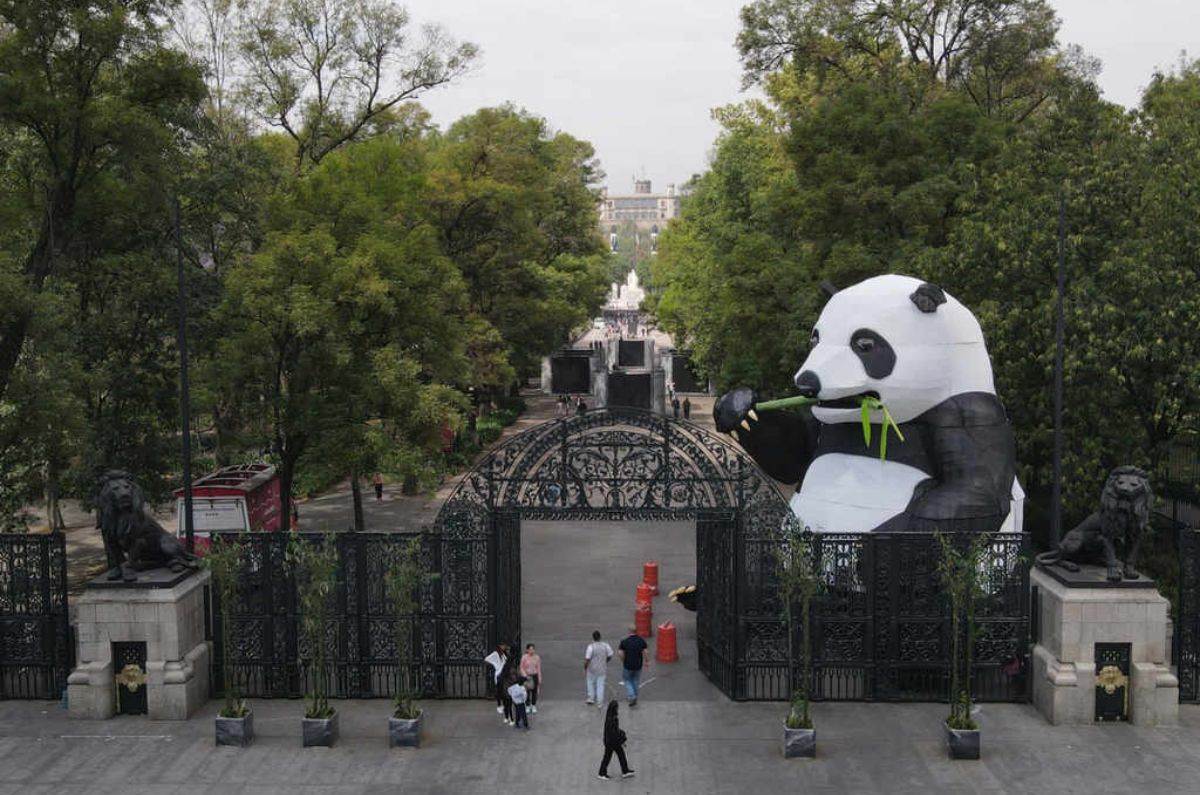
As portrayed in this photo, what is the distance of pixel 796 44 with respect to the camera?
34906 millimetres

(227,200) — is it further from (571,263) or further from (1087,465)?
(571,263)

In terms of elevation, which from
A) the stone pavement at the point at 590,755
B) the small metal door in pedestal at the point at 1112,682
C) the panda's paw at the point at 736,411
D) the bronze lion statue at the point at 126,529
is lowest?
the stone pavement at the point at 590,755

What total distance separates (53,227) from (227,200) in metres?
4.30

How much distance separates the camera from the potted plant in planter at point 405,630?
48.4ft

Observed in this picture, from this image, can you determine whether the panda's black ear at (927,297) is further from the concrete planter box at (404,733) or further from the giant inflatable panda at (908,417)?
the concrete planter box at (404,733)

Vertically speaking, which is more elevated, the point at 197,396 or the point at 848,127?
the point at 848,127

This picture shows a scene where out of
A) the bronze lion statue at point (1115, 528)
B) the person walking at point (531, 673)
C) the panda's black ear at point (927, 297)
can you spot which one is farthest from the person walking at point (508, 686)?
the panda's black ear at point (927, 297)

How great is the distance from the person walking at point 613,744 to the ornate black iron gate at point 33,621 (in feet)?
26.8

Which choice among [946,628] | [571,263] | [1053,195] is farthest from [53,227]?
[571,263]

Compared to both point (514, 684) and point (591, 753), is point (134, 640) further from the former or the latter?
point (591, 753)

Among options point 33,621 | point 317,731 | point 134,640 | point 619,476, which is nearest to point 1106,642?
point 619,476

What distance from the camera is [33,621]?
53.8ft

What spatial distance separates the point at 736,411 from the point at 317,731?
28.0ft

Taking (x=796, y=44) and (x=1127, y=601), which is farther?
(x=796, y=44)
